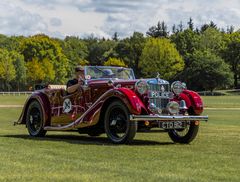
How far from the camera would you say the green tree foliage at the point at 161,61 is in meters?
109

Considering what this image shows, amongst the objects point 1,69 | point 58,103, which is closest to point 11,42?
point 1,69

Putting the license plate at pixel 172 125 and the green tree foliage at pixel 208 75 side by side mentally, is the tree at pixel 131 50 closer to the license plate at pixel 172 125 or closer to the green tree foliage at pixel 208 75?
the green tree foliage at pixel 208 75

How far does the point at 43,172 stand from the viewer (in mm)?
7793

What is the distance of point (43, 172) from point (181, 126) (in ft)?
17.4

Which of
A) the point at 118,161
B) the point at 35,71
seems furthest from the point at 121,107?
the point at 35,71

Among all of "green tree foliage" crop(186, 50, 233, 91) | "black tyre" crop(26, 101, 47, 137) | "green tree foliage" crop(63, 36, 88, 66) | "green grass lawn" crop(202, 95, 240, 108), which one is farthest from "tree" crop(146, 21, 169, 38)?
"black tyre" crop(26, 101, 47, 137)

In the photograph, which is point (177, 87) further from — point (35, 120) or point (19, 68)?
point (19, 68)

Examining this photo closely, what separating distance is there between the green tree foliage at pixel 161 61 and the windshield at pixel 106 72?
9392cm

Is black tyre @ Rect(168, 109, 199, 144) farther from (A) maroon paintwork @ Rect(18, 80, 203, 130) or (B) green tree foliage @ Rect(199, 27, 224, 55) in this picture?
(B) green tree foliage @ Rect(199, 27, 224, 55)

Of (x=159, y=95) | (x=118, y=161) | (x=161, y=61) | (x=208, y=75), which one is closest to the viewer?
(x=118, y=161)

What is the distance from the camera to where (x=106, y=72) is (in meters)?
14.1

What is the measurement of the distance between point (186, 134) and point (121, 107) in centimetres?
214

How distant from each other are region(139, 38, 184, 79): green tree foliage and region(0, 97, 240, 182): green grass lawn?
97.0m

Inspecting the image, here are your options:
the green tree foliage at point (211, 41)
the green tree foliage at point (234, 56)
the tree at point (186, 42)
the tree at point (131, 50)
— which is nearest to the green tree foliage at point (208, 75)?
the green tree foliage at point (234, 56)
